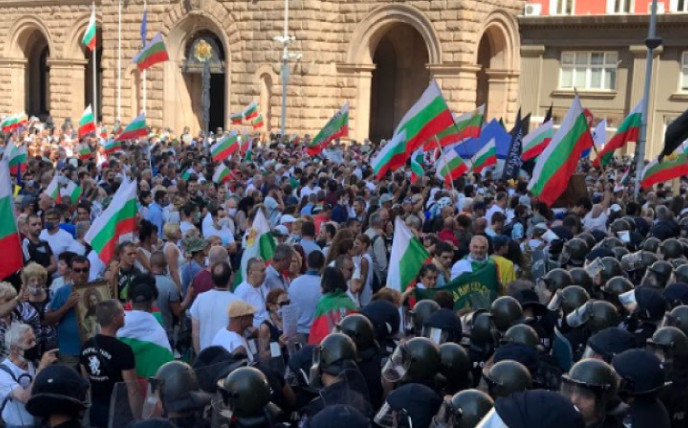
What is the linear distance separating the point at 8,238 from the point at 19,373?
9.27 feet

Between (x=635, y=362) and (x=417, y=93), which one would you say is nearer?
(x=635, y=362)

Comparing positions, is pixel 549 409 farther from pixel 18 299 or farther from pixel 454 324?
pixel 18 299

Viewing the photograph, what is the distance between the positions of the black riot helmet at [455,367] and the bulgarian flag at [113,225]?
4693 mm

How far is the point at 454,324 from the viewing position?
632 centimetres

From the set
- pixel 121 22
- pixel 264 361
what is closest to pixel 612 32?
pixel 121 22

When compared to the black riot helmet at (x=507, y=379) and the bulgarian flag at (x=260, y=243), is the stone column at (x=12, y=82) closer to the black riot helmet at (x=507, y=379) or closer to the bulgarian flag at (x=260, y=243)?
the bulgarian flag at (x=260, y=243)

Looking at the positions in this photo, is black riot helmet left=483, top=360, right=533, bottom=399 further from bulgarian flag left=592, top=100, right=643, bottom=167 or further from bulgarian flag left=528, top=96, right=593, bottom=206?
bulgarian flag left=592, top=100, right=643, bottom=167

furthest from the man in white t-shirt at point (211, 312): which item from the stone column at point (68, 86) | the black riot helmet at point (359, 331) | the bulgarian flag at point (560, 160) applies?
the stone column at point (68, 86)

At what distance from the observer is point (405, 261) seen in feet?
28.3

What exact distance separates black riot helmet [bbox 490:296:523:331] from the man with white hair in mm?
3254

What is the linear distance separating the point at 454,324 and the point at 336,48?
27.6m

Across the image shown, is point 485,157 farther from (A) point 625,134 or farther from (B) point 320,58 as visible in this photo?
Result: (B) point 320,58

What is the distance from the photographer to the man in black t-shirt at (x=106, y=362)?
582cm

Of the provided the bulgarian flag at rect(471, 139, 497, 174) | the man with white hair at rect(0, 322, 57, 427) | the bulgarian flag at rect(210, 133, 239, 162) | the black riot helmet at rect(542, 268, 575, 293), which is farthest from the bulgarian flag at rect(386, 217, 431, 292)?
the bulgarian flag at rect(210, 133, 239, 162)
